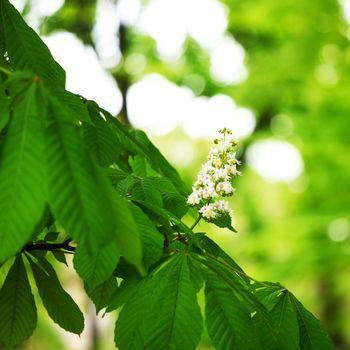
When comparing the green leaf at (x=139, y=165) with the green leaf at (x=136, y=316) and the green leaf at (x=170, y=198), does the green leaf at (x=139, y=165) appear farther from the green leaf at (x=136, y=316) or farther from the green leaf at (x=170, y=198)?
the green leaf at (x=136, y=316)

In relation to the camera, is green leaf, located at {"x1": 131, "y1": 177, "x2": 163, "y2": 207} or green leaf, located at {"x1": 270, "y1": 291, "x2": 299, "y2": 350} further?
green leaf, located at {"x1": 131, "y1": 177, "x2": 163, "y2": 207}

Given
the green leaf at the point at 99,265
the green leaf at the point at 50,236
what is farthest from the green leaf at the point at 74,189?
the green leaf at the point at 50,236

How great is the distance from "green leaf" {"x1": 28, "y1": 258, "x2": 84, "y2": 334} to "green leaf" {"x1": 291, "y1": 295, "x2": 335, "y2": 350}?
0.49m

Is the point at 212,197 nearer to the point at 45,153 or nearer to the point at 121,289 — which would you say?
the point at 121,289

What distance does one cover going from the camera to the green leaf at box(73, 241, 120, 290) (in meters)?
0.85

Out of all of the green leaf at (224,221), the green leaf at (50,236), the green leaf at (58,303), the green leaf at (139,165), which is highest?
the green leaf at (139,165)

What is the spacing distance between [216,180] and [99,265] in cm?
36

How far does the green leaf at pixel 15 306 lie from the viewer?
1082 mm

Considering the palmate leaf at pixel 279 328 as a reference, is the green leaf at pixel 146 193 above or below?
above

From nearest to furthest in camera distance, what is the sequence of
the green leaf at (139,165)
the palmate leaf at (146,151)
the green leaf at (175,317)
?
the green leaf at (175,317) → the palmate leaf at (146,151) → the green leaf at (139,165)

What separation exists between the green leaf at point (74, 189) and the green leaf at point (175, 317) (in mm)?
250

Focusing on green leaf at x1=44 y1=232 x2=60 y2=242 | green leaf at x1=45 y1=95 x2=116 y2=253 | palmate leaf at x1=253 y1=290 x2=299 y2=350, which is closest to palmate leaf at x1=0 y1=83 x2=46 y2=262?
green leaf at x1=45 y1=95 x2=116 y2=253

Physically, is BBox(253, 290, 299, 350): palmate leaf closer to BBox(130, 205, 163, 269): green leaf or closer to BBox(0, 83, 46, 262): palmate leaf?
BBox(130, 205, 163, 269): green leaf

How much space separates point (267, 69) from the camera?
6867mm
